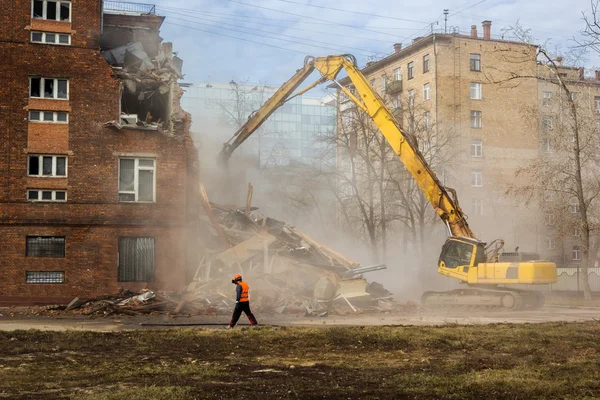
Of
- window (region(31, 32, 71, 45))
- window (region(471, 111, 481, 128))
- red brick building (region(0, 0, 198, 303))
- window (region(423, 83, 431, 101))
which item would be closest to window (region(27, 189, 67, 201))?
red brick building (region(0, 0, 198, 303))

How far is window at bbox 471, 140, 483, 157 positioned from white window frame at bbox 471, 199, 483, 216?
3887mm

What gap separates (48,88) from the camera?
2683 centimetres

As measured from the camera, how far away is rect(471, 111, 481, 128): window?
188 feet

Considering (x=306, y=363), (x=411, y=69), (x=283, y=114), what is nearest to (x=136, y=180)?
(x=306, y=363)

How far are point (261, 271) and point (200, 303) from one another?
324 centimetres

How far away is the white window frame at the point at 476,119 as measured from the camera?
57.2 m

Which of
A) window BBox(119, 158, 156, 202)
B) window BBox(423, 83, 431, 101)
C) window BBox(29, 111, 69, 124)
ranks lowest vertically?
window BBox(119, 158, 156, 202)

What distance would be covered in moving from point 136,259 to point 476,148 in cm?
3767

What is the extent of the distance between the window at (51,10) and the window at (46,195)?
673cm

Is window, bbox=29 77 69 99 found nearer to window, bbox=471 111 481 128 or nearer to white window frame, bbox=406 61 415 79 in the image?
window, bbox=471 111 481 128

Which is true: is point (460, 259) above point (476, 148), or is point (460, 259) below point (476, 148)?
below

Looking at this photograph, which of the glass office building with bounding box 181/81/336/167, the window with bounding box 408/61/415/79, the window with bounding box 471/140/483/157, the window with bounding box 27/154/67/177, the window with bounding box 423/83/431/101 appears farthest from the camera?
the glass office building with bounding box 181/81/336/167

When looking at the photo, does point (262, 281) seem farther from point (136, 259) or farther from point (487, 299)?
point (487, 299)

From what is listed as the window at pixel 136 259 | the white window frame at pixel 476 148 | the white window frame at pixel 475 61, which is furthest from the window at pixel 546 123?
the window at pixel 136 259
